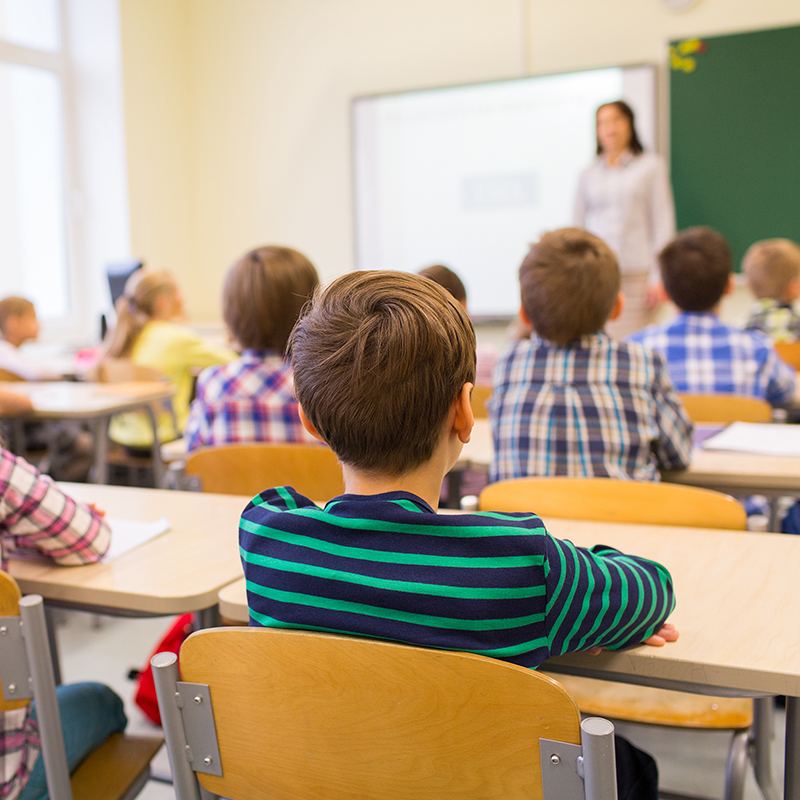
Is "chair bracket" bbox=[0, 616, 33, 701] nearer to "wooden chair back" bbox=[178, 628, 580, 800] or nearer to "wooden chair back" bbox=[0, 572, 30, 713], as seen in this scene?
"wooden chair back" bbox=[0, 572, 30, 713]

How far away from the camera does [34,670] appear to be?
1.05 metres

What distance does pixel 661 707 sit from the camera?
1315mm

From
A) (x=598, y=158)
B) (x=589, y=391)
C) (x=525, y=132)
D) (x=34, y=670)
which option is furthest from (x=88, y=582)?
(x=525, y=132)

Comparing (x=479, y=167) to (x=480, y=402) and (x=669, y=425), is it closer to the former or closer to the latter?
(x=480, y=402)

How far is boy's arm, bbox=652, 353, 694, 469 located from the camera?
1.73 m

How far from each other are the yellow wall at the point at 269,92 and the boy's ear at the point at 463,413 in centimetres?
449

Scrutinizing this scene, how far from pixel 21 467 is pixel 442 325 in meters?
0.72

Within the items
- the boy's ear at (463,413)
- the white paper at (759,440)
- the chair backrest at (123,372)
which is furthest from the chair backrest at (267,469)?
the chair backrest at (123,372)

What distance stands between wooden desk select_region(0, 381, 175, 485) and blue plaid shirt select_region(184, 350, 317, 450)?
1.13 m

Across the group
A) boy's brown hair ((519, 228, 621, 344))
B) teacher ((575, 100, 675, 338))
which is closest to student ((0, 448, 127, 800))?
boy's brown hair ((519, 228, 621, 344))

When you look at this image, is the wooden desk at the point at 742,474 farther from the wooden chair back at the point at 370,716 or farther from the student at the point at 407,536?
the wooden chair back at the point at 370,716

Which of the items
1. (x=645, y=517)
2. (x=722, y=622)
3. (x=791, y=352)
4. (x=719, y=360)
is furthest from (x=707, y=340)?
(x=722, y=622)

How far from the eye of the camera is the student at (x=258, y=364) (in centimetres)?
202

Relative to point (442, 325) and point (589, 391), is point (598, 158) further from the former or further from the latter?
point (442, 325)
